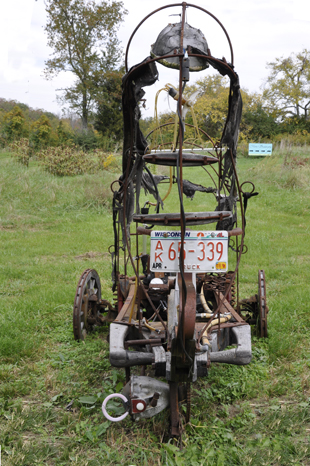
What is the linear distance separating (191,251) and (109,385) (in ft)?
5.06

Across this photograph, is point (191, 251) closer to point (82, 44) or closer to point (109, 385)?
point (109, 385)

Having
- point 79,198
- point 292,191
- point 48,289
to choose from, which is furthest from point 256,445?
point 292,191

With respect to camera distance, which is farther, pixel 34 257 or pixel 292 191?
pixel 292 191

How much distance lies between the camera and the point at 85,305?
416 cm

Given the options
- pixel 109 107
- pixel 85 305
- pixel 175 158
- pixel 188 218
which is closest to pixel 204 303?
pixel 85 305

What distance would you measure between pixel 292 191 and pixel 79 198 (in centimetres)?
664

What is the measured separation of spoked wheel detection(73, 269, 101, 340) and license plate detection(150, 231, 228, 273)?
171 centimetres

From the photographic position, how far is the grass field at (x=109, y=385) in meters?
2.53

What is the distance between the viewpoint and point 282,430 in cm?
272

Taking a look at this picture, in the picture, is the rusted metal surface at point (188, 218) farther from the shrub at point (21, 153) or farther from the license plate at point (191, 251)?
the shrub at point (21, 153)

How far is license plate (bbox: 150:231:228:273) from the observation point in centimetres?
250

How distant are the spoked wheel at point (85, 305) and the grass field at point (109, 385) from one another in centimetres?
14

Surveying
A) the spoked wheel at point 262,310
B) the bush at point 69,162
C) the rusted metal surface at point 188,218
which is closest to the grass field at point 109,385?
the spoked wheel at point 262,310

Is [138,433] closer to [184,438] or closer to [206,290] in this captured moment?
[184,438]
